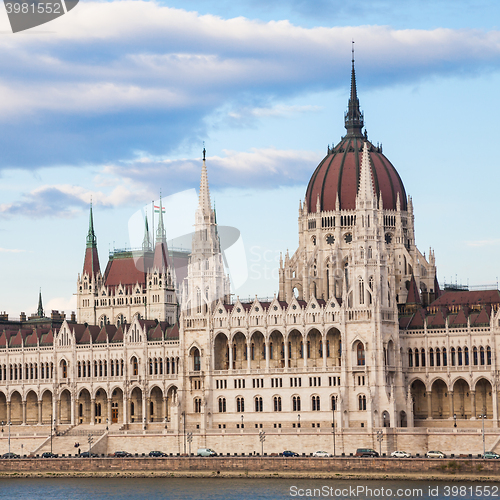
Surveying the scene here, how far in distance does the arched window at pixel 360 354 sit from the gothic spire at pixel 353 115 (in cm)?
3983

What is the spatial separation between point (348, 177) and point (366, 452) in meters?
50.6

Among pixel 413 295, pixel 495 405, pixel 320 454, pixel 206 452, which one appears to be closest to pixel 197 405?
pixel 206 452

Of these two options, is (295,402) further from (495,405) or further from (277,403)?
(495,405)

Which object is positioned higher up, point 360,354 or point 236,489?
point 360,354

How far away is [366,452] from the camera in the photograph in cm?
14362

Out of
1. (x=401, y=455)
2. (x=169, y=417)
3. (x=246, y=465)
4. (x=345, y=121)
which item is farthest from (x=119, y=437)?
(x=345, y=121)

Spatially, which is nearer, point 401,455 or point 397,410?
point 401,455

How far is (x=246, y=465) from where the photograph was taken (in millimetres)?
142125

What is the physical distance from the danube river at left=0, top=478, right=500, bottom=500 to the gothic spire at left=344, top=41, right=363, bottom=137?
65152mm

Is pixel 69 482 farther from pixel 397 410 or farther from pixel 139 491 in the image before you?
pixel 397 410

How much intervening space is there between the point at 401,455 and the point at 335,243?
4898 centimetres

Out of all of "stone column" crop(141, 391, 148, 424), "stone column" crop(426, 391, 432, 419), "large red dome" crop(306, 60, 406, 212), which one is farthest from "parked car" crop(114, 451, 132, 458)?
"large red dome" crop(306, 60, 406, 212)

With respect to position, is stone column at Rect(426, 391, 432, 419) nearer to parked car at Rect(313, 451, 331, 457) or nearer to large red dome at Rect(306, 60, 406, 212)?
parked car at Rect(313, 451, 331, 457)

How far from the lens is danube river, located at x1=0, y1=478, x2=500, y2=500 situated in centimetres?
12519
